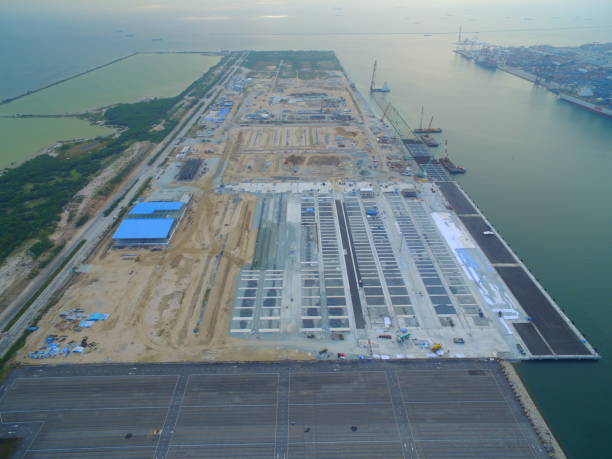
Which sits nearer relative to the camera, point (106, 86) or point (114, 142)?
point (114, 142)

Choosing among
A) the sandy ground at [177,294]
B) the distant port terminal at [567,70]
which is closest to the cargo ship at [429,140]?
the sandy ground at [177,294]

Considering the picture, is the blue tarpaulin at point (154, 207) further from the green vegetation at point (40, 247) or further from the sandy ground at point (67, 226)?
the green vegetation at point (40, 247)

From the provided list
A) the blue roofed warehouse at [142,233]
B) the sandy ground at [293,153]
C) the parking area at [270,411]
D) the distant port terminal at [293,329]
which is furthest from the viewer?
the sandy ground at [293,153]

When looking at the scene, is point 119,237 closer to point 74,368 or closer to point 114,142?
point 74,368

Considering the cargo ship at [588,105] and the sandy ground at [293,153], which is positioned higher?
the cargo ship at [588,105]

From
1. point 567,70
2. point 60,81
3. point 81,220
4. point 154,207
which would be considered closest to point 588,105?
point 567,70

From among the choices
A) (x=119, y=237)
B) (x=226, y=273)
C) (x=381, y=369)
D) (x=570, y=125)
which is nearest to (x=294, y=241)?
(x=226, y=273)
